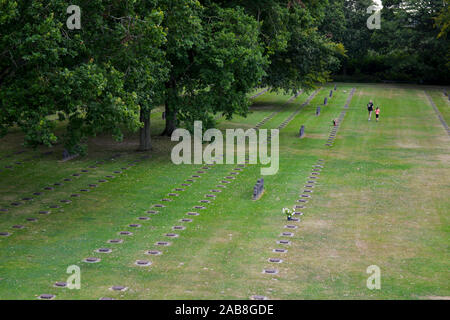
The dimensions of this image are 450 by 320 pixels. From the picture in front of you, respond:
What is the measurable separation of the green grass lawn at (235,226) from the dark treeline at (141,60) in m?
2.42

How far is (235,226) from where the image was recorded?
1889 cm

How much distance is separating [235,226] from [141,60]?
6.63 metres

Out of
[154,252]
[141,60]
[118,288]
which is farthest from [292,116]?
[118,288]

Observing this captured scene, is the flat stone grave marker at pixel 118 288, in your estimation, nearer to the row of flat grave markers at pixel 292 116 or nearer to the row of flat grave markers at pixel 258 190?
the row of flat grave markers at pixel 258 190

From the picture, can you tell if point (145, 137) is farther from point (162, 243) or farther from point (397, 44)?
point (397, 44)

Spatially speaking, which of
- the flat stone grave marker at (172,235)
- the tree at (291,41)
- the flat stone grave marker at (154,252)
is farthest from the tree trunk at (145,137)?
the flat stone grave marker at (154,252)

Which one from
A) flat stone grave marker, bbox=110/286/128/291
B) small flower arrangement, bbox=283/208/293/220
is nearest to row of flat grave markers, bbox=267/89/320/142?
small flower arrangement, bbox=283/208/293/220

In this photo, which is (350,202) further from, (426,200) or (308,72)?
(308,72)

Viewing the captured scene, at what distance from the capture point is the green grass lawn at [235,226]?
552 inches

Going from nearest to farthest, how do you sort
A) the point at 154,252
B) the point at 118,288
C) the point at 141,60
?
the point at 118,288 → the point at 154,252 → the point at 141,60

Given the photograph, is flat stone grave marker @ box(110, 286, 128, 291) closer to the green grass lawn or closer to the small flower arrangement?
the green grass lawn

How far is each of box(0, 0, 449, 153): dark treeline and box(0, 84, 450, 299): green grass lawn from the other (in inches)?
95.2

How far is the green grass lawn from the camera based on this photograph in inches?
552

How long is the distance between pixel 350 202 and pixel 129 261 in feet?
30.9
